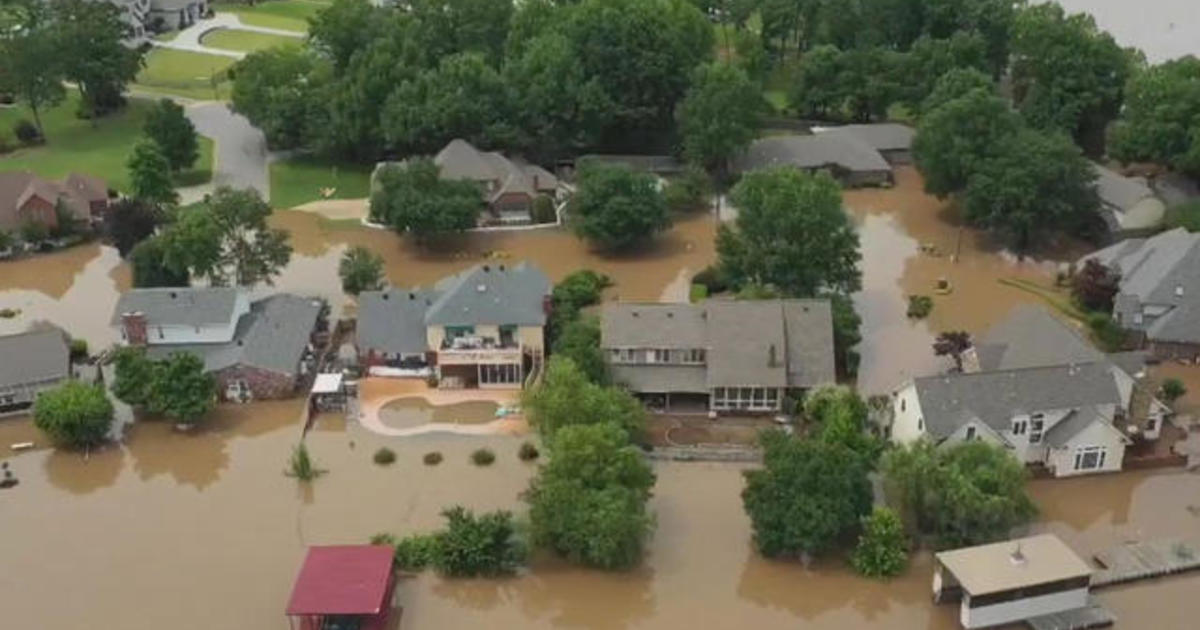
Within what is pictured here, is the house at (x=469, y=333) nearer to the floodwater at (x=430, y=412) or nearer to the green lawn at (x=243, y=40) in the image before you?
the floodwater at (x=430, y=412)

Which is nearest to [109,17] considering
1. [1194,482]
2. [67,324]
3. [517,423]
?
[67,324]

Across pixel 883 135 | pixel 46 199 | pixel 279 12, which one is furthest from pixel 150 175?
pixel 279 12

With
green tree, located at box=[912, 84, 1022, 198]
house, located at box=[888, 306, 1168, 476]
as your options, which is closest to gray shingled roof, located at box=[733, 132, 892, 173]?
green tree, located at box=[912, 84, 1022, 198]

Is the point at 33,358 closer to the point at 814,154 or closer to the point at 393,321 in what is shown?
the point at 393,321

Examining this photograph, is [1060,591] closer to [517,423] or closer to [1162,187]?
[517,423]

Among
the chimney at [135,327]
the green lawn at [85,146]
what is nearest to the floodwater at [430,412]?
the chimney at [135,327]

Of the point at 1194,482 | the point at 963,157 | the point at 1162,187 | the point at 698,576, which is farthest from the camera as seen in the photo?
the point at 1162,187
